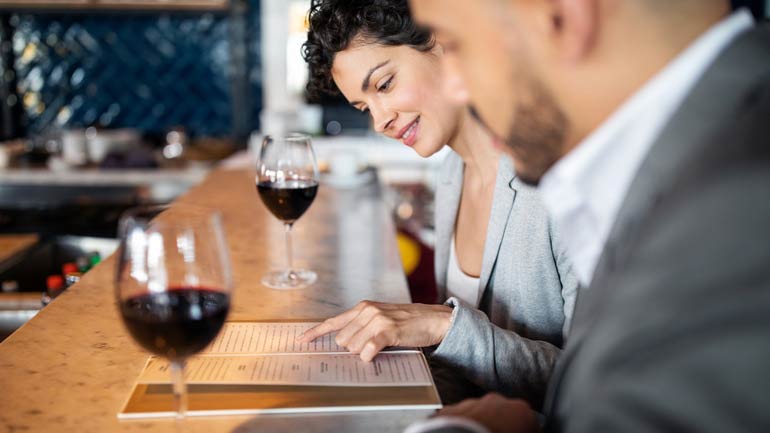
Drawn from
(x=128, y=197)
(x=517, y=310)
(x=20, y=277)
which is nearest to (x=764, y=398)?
(x=517, y=310)

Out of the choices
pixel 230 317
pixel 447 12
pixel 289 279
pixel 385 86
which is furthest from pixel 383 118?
pixel 447 12

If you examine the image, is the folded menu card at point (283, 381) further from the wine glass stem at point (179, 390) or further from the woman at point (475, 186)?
the woman at point (475, 186)

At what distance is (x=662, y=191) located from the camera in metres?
0.65

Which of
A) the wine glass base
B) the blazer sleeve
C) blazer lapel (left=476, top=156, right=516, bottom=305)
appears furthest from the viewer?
blazer lapel (left=476, top=156, right=516, bottom=305)

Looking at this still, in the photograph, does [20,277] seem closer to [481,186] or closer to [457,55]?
[481,186]

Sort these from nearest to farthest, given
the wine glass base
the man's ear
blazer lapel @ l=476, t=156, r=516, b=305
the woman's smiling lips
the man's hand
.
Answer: the man's ear → the man's hand → the wine glass base → blazer lapel @ l=476, t=156, r=516, b=305 → the woman's smiling lips

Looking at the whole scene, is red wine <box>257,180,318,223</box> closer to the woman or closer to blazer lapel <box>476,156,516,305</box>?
the woman

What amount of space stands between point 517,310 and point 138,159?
3226 mm

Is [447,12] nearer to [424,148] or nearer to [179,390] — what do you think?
[179,390]

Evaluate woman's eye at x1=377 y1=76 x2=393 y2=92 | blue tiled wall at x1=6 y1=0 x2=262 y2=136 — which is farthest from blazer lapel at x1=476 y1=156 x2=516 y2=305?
blue tiled wall at x1=6 y1=0 x2=262 y2=136

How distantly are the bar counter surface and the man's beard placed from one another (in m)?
0.34

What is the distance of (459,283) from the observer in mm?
1684

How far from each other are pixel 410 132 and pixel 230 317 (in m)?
0.68

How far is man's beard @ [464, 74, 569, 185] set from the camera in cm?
76
